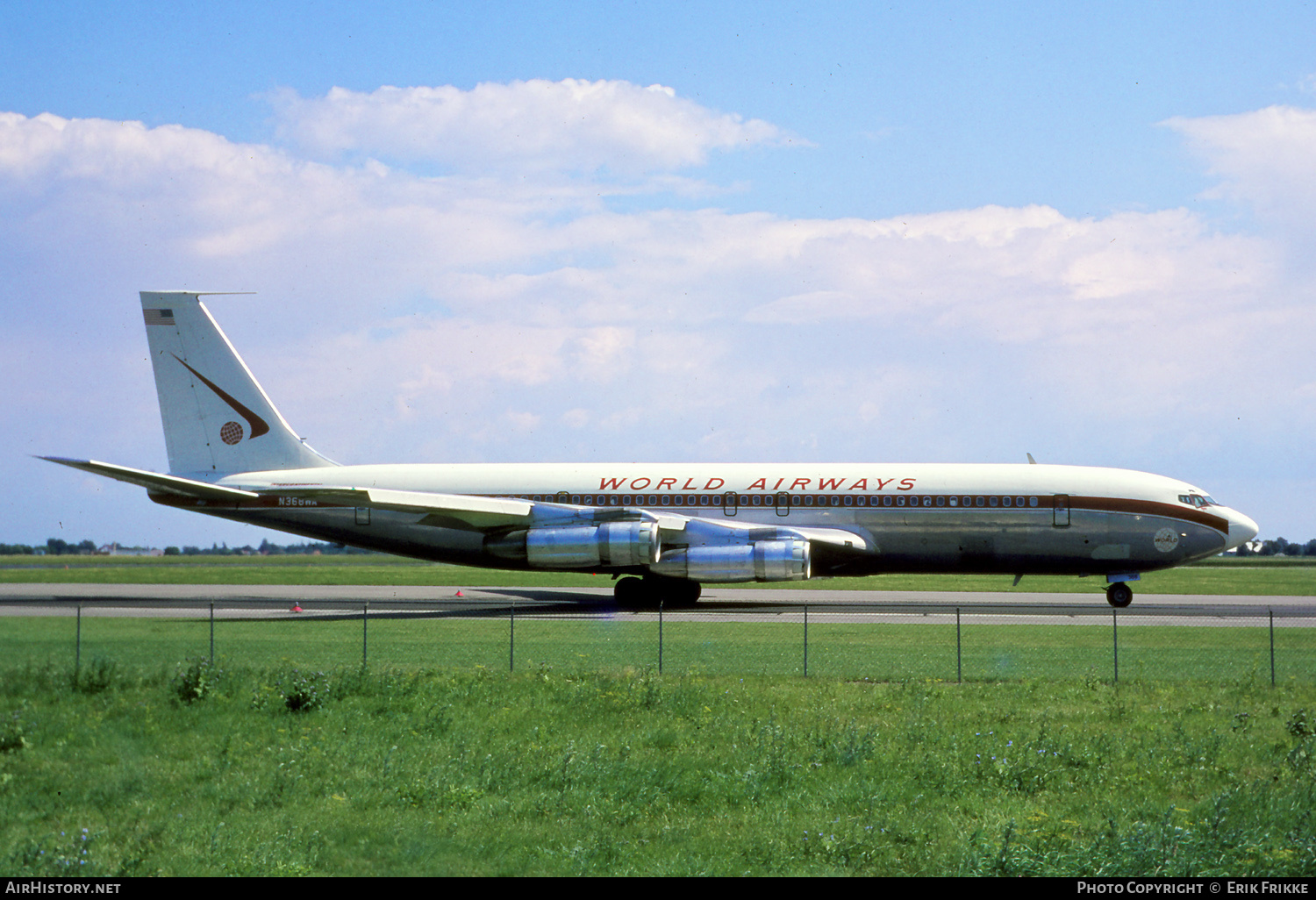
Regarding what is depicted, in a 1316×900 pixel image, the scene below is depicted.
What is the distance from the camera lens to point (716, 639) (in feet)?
85.7

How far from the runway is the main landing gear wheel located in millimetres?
340

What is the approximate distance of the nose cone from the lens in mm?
35656

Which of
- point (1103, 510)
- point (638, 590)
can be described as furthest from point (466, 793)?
point (1103, 510)

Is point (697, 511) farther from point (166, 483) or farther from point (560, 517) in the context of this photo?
point (166, 483)

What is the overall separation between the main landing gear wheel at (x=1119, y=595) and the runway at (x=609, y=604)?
1.12 feet

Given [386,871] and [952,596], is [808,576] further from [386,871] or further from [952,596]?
[386,871]

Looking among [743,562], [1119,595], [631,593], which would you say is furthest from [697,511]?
[1119,595]

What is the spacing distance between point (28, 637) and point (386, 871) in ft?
45.0

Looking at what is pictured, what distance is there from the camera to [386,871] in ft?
34.5

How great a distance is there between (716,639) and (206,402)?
23998mm

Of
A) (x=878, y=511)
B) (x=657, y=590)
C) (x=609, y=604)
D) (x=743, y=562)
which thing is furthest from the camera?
(x=609, y=604)

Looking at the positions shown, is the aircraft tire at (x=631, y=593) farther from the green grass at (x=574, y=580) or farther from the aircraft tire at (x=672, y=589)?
the green grass at (x=574, y=580)

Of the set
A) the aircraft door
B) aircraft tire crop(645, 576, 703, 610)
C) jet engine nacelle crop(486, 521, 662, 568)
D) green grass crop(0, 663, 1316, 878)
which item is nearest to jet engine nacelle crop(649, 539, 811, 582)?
jet engine nacelle crop(486, 521, 662, 568)

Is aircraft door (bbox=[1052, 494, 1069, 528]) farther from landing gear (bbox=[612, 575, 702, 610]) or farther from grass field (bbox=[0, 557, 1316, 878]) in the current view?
landing gear (bbox=[612, 575, 702, 610])
